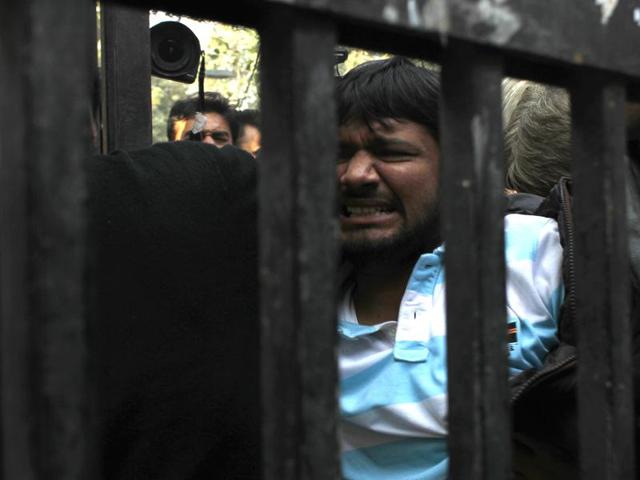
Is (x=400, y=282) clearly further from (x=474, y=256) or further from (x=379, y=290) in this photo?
(x=474, y=256)

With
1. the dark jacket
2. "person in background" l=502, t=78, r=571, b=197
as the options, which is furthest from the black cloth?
"person in background" l=502, t=78, r=571, b=197

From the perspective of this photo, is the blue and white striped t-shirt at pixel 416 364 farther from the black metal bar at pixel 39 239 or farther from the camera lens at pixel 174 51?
the camera lens at pixel 174 51

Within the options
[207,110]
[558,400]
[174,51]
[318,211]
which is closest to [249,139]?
[207,110]

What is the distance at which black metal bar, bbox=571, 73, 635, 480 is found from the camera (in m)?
0.96

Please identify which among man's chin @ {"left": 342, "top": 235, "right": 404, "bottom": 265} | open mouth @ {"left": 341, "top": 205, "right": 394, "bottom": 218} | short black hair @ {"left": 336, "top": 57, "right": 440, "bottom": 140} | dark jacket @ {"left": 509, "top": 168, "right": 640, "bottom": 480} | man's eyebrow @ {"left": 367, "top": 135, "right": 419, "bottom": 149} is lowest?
dark jacket @ {"left": 509, "top": 168, "right": 640, "bottom": 480}

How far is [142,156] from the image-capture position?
1562 mm

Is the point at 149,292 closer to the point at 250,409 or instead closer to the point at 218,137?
the point at 250,409

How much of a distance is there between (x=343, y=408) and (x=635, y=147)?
0.71 metres

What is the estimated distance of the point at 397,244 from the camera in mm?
1768

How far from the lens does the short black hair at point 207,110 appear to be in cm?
551

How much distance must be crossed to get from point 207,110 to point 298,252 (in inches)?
202

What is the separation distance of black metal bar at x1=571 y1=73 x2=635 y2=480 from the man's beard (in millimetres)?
793

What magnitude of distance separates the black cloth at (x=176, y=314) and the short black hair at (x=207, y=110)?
3876mm

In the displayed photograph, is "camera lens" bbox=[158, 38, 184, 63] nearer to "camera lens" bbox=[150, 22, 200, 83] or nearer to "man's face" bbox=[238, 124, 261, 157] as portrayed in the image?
"camera lens" bbox=[150, 22, 200, 83]
